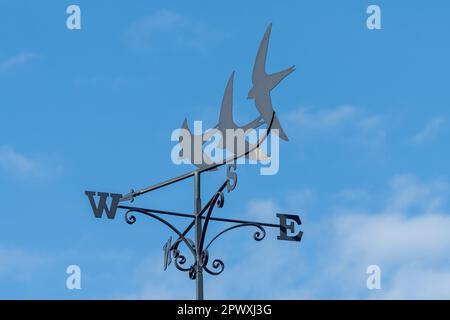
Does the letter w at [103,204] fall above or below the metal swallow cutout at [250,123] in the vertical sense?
below

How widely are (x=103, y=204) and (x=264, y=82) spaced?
130 centimetres

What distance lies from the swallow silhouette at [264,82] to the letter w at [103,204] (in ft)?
3.53

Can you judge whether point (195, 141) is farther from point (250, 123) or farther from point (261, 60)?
point (261, 60)

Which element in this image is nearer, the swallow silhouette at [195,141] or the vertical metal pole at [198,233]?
the vertical metal pole at [198,233]

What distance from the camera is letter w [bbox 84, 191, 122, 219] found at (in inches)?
319

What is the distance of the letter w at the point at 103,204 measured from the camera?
8.11m

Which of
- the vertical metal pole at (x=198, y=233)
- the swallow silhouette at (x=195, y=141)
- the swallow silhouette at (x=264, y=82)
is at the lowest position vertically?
the vertical metal pole at (x=198, y=233)

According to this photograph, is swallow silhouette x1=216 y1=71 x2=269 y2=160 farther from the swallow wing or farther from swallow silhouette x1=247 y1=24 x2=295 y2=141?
the swallow wing

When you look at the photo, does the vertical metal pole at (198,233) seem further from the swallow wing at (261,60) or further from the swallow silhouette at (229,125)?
the swallow wing at (261,60)

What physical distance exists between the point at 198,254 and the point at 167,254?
0.52m

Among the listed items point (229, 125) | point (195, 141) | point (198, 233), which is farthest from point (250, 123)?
point (198, 233)

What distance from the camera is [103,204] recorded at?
26.7ft
